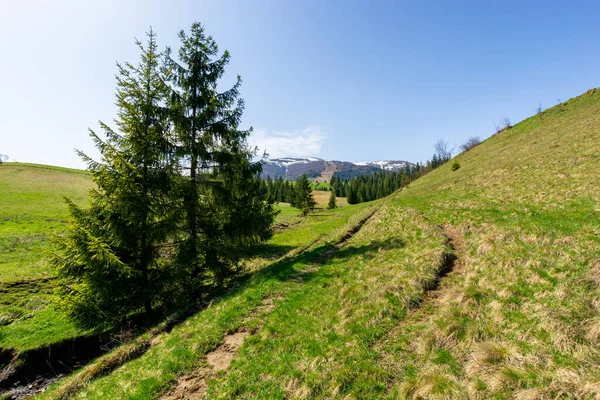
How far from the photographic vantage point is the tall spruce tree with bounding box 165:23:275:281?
16.5m

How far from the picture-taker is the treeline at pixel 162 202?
536 inches

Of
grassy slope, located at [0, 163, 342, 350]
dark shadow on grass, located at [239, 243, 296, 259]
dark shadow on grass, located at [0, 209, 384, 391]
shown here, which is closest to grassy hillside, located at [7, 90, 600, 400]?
dark shadow on grass, located at [0, 209, 384, 391]

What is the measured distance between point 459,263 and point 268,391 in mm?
10138

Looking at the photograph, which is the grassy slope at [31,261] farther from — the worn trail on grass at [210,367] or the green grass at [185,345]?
the worn trail on grass at [210,367]

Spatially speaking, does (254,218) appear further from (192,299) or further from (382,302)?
(382,302)

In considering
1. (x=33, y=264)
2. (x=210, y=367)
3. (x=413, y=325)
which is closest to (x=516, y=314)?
(x=413, y=325)

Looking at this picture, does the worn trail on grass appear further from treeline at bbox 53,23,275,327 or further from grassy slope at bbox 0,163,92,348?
grassy slope at bbox 0,163,92,348

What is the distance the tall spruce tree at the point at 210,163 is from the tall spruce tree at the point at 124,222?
1.61 meters

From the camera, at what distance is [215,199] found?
1752cm

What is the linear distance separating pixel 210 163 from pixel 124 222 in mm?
6232

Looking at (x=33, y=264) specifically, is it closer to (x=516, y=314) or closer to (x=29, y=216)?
(x=29, y=216)

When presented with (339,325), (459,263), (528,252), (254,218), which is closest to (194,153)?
(254,218)

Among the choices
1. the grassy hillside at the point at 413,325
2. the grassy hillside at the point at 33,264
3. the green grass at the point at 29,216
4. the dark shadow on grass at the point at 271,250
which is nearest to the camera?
the grassy hillside at the point at 413,325

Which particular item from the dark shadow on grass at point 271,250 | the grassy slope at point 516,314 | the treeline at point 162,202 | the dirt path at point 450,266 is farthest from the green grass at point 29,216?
the dirt path at point 450,266
